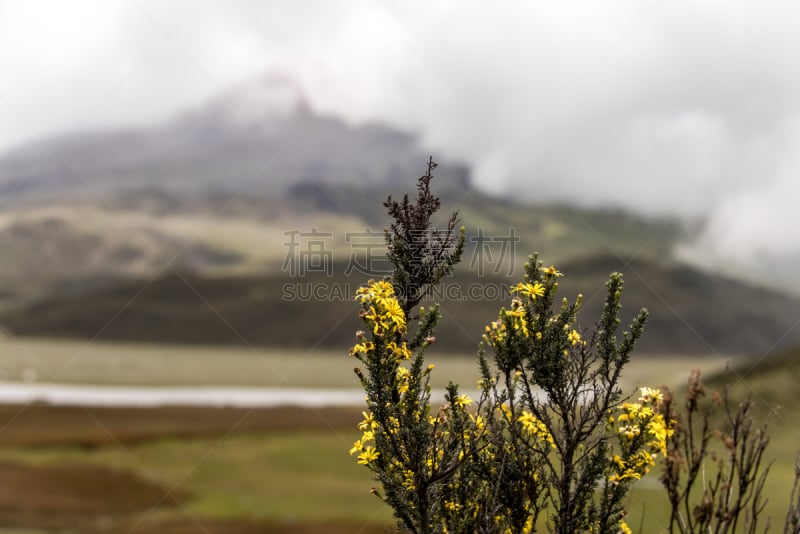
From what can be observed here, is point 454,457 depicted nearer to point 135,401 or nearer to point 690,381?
point 690,381

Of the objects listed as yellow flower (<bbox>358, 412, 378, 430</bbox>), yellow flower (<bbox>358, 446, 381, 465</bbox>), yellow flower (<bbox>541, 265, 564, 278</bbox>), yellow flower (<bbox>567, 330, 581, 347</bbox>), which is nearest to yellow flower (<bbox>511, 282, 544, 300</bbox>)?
yellow flower (<bbox>541, 265, 564, 278</bbox>)

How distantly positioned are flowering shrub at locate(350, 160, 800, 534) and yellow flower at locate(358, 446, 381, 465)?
1 centimetres

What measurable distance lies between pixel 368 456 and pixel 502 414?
1.45 m

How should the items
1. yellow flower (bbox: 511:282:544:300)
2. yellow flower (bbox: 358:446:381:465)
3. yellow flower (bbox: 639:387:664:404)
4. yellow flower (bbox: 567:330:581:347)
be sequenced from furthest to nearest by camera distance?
yellow flower (bbox: 567:330:581:347)
yellow flower (bbox: 511:282:544:300)
yellow flower (bbox: 639:387:664:404)
yellow flower (bbox: 358:446:381:465)

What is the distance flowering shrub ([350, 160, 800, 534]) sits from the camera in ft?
22.9

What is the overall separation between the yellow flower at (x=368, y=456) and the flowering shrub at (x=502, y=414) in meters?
0.01

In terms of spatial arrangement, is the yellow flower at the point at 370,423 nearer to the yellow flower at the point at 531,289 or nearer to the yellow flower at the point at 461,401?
the yellow flower at the point at 461,401

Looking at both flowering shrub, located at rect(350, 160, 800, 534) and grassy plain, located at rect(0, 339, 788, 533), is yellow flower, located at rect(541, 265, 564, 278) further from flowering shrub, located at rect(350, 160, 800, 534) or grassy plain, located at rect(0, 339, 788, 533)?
grassy plain, located at rect(0, 339, 788, 533)

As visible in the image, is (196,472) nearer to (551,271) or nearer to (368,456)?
(368,456)

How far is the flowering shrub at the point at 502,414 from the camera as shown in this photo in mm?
6984

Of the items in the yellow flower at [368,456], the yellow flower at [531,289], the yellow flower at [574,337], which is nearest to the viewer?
the yellow flower at [368,456]

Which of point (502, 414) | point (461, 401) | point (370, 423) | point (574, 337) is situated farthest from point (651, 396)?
point (370, 423)

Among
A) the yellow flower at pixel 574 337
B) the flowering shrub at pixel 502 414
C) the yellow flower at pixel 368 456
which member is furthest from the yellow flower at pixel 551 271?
the yellow flower at pixel 368 456

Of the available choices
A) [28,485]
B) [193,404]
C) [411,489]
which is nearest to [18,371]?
[193,404]
